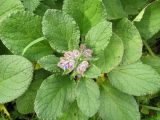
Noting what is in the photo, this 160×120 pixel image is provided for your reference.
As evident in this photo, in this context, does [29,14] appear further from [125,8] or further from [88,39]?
[125,8]

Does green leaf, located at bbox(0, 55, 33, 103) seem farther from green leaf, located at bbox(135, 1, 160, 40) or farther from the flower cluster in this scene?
green leaf, located at bbox(135, 1, 160, 40)

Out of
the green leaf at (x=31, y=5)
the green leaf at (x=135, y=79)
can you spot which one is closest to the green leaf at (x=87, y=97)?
the green leaf at (x=135, y=79)

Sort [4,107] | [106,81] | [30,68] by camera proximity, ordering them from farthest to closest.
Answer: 1. [4,107]
2. [106,81]
3. [30,68]

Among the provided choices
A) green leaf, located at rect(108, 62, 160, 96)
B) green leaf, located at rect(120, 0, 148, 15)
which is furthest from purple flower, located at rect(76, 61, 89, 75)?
green leaf, located at rect(120, 0, 148, 15)

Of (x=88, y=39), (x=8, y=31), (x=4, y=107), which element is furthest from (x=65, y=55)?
(x=4, y=107)

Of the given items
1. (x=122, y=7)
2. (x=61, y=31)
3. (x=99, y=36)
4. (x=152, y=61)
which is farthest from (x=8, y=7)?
(x=152, y=61)

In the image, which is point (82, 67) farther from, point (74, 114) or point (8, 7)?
point (8, 7)

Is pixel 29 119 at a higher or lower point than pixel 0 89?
lower
